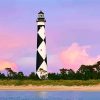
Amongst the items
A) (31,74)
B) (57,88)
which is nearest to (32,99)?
(57,88)

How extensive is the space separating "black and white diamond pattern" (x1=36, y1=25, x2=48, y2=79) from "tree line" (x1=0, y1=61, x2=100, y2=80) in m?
1.70

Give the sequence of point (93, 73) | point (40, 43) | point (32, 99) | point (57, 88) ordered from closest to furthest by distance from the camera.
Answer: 1. point (32, 99)
2. point (57, 88)
3. point (40, 43)
4. point (93, 73)

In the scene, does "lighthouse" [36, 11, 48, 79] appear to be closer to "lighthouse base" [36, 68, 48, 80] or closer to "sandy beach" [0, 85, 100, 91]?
"lighthouse base" [36, 68, 48, 80]

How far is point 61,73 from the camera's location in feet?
259

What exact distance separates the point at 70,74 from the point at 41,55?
5808 millimetres

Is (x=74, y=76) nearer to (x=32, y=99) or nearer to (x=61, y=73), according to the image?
(x=61, y=73)

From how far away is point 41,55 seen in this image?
71.2m

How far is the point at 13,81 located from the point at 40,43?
19.4 feet

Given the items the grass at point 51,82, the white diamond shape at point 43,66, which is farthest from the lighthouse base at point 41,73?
the grass at point 51,82

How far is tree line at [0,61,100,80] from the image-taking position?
7338 cm

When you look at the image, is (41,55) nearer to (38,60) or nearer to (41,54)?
(41,54)

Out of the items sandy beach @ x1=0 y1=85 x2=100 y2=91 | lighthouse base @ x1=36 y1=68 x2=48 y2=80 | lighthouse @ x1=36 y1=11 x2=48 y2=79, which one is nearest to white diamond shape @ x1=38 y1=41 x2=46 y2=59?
lighthouse @ x1=36 y1=11 x2=48 y2=79

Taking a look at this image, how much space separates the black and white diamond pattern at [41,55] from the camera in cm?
7081

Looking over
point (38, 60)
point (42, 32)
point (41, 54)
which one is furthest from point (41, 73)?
point (42, 32)
